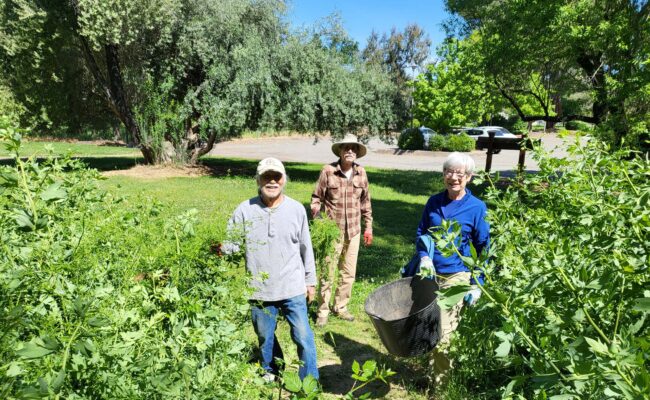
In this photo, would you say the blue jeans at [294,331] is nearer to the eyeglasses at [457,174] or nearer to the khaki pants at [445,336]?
the khaki pants at [445,336]

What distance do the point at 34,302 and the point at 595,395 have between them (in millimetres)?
1411

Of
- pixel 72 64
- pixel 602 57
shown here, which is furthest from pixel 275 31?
pixel 602 57

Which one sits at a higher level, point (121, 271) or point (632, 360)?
point (632, 360)

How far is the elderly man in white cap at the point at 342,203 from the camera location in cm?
484

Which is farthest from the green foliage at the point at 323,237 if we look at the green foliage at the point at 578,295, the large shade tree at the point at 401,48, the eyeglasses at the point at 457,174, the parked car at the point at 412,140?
the large shade tree at the point at 401,48

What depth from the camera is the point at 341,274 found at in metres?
5.08

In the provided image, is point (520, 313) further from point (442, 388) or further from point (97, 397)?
point (442, 388)

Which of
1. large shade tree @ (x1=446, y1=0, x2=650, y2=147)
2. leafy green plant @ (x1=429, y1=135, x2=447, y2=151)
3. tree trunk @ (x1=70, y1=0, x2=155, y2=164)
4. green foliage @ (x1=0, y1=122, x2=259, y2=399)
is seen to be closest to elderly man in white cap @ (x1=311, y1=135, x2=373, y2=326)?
green foliage @ (x1=0, y1=122, x2=259, y2=399)

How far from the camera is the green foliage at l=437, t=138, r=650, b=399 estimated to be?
3.15ft

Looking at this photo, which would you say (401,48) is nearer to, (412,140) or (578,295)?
(412,140)

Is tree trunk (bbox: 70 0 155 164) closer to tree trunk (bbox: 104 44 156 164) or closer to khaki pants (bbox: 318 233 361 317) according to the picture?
tree trunk (bbox: 104 44 156 164)

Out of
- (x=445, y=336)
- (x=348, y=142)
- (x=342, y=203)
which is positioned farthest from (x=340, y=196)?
(x=445, y=336)

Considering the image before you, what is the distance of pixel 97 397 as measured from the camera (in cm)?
113

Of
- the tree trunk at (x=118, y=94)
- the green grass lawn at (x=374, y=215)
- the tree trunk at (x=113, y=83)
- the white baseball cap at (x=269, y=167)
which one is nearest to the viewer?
the white baseball cap at (x=269, y=167)
